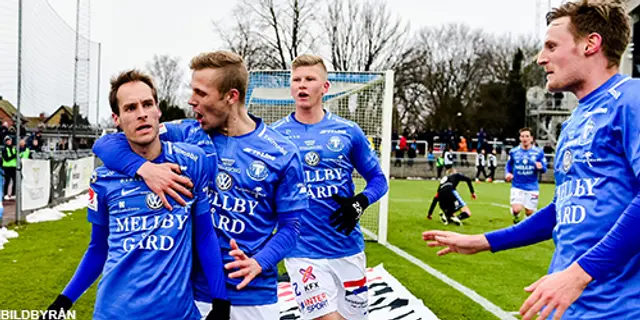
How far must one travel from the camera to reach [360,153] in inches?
171

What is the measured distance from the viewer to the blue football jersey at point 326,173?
414 cm

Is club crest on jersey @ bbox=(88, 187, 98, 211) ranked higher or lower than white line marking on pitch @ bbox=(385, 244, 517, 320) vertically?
higher

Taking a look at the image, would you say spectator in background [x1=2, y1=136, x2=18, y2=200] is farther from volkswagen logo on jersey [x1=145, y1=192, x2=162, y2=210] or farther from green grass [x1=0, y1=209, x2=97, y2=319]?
volkswagen logo on jersey [x1=145, y1=192, x2=162, y2=210]

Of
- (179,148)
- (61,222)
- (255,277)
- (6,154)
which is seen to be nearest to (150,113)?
(179,148)

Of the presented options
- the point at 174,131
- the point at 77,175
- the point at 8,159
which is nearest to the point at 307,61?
the point at 174,131

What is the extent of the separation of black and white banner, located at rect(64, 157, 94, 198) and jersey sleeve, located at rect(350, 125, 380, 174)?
12.6 metres

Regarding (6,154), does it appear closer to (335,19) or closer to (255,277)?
(255,277)

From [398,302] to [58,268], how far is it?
485 centimetres

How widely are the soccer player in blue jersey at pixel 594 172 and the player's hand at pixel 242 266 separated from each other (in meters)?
1.21

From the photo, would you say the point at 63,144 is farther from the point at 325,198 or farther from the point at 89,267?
the point at 89,267

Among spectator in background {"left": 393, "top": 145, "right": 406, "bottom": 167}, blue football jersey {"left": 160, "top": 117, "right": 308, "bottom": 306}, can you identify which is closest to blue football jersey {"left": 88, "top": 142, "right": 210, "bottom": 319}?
blue football jersey {"left": 160, "top": 117, "right": 308, "bottom": 306}

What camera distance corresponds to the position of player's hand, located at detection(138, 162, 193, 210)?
8.03 ft

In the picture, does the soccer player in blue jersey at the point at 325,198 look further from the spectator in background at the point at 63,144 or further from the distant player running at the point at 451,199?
the spectator in background at the point at 63,144

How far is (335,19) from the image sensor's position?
4522 centimetres
